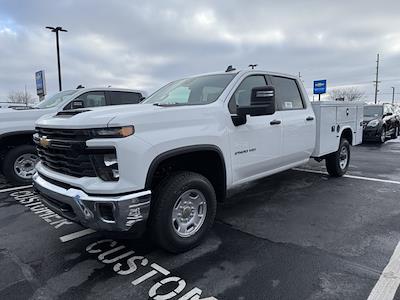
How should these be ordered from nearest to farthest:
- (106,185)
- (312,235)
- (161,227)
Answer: (106,185) < (161,227) < (312,235)

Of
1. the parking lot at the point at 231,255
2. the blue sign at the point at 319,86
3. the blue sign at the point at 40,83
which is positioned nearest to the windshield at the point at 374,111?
the parking lot at the point at 231,255

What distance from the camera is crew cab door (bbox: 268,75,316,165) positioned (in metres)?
4.87

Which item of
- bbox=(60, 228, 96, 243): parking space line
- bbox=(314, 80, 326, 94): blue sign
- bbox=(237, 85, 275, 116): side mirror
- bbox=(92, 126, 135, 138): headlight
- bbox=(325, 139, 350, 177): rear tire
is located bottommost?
bbox=(60, 228, 96, 243): parking space line

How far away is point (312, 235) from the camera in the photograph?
3936 millimetres

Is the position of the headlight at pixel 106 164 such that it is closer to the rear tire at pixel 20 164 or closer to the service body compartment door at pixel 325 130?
the service body compartment door at pixel 325 130

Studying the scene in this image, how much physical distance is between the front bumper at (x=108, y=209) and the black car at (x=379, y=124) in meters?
13.2

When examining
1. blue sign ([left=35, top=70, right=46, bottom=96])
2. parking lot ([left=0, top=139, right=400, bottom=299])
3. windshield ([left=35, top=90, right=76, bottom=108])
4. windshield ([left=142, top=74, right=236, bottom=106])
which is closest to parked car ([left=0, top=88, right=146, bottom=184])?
windshield ([left=35, top=90, right=76, bottom=108])

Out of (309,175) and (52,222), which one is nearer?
(52,222)

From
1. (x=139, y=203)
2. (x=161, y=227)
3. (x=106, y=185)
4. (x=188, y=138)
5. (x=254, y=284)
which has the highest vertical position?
(x=188, y=138)

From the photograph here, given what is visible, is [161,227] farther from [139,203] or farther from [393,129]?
[393,129]

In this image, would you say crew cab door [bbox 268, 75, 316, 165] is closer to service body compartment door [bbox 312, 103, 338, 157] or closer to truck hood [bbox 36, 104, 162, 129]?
service body compartment door [bbox 312, 103, 338, 157]

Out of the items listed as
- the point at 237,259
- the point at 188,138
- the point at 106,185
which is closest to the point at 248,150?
the point at 188,138

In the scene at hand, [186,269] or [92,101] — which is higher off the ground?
[92,101]

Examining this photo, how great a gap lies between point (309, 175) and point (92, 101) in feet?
16.4
